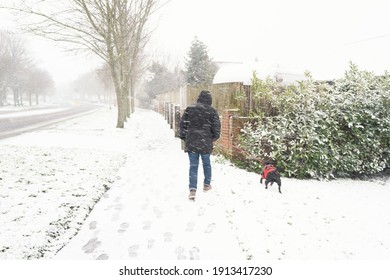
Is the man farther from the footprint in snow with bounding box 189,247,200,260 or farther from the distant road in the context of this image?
the distant road

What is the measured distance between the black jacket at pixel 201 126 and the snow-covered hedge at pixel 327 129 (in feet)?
7.08

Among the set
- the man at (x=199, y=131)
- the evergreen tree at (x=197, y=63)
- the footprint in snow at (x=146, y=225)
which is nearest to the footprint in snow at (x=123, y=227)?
the footprint in snow at (x=146, y=225)

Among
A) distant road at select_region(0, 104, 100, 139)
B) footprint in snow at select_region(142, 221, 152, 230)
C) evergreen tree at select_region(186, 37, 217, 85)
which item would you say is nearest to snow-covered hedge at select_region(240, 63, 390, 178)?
footprint in snow at select_region(142, 221, 152, 230)

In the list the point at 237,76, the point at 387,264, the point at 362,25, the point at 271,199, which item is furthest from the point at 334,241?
the point at 362,25

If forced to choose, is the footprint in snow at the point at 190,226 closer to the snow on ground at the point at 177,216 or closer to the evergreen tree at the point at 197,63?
the snow on ground at the point at 177,216

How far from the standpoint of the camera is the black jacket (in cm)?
446

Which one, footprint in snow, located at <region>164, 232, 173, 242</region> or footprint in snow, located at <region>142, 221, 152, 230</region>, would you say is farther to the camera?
footprint in snow, located at <region>142, 221, 152, 230</region>

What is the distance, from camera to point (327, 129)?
242 inches

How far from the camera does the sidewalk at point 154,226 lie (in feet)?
10.0

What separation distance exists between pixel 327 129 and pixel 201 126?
341cm

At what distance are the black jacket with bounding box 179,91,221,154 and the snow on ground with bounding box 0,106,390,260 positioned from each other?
3.11 feet

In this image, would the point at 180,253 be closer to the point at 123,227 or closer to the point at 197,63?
the point at 123,227

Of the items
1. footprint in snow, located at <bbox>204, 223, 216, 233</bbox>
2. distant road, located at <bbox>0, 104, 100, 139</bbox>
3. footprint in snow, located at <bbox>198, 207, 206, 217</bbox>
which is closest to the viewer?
footprint in snow, located at <bbox>204, 223, 216, 233</bbox>

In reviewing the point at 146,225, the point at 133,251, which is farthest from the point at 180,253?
the point at 146,225
